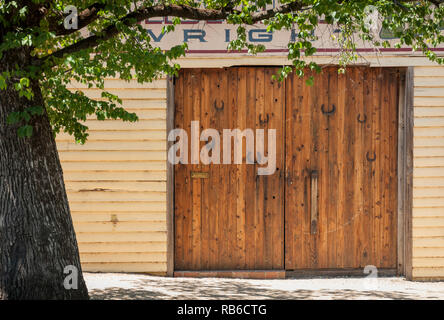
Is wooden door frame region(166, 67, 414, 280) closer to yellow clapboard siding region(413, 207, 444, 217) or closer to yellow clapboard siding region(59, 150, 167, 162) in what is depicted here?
yellow clapboard siding region(413, 207, 444, 217)

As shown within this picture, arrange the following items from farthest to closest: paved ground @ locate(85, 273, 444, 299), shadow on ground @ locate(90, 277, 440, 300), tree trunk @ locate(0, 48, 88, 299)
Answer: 1. paved ground @ locate(85, 273, 444, 299)
2. shadow on ground @ locate(90, 277, 440, 300)
3. tree trunk @ locate(0, 48, 88, 299)

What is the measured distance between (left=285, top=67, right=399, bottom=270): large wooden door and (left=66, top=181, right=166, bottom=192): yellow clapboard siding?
5.56 feet

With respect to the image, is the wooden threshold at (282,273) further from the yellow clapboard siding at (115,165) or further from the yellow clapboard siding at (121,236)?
the yellow clapboard siding at (115,165)

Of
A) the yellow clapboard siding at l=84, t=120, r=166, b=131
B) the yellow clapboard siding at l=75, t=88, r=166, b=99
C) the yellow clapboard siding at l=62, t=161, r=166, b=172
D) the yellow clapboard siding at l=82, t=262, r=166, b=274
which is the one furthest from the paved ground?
the yellow clapboard siding at l=75, t=88, r=166, b=99

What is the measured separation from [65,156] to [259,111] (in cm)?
255

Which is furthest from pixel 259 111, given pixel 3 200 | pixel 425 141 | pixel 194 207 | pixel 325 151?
pixel 3 200

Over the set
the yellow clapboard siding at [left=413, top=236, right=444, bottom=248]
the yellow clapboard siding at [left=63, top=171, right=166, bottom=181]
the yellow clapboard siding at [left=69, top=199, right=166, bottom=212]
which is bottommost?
the yellow clapboard siding at [left=413, top=236, right=444, bottom=248]

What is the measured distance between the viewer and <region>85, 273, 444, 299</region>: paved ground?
6.93 metres

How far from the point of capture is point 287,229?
8148mm

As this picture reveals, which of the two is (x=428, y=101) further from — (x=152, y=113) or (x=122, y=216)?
(x=122, y=216)

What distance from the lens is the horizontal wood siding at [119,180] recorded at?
7.98 m

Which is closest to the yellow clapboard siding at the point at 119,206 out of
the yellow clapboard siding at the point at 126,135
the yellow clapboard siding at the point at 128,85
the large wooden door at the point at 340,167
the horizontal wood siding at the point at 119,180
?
the horizontal wood siding at the point at 119,180

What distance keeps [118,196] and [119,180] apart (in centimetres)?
20

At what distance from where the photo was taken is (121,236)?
315 inches
